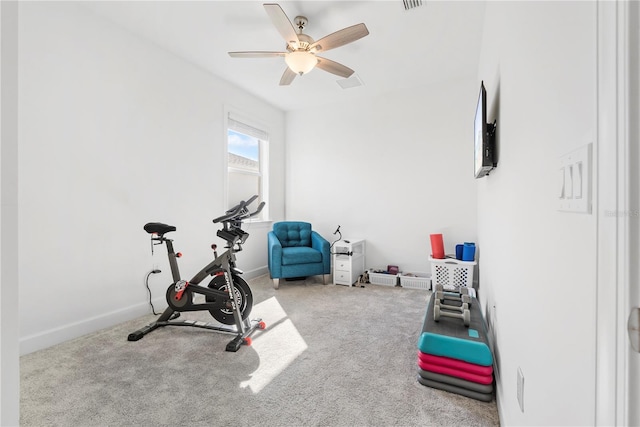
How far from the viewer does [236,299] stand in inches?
92.0

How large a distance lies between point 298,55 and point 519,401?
8.49 feet

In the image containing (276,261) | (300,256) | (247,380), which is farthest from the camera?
(300,256)

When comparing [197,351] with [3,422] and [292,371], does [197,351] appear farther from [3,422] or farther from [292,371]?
[3,422]

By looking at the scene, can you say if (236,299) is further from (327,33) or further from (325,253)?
(327,33)

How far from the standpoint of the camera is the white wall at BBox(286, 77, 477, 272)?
3.75 metres

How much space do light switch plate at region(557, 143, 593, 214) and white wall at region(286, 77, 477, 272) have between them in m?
3.36

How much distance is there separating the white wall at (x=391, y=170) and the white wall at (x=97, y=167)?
1780mm

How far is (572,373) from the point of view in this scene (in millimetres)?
595

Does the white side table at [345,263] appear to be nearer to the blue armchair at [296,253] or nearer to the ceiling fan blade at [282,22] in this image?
the blue armchair at [296,253]

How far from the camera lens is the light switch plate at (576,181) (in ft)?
1.63

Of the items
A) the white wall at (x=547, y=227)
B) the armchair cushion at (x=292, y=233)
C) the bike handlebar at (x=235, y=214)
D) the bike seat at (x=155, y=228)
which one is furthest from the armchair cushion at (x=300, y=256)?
the white wall at (x=547, y=227)

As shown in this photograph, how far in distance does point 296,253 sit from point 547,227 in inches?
125

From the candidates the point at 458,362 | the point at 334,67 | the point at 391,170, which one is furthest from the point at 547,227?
the point at 391,170

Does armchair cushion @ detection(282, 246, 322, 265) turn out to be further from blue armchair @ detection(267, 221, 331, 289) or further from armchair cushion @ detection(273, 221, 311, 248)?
armchair cushion @ detection(273, 221, 311, 248)
